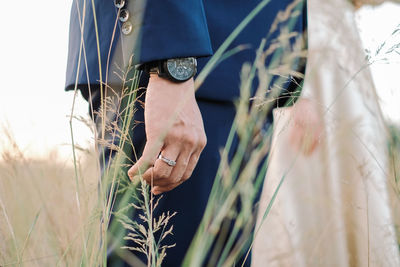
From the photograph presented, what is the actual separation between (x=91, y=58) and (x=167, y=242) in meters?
0.49

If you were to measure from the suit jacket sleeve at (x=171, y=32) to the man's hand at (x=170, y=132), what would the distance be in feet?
0.19

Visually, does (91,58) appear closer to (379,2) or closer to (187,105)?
(187,105)

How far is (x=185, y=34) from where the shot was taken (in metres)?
0.89

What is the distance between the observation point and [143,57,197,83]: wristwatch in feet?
2.90

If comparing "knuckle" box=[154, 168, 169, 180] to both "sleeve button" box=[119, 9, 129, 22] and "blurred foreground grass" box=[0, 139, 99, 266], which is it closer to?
"blurred foreground grass" box=[0, 139, 99, 266]

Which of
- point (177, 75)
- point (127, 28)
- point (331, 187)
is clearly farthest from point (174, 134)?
point (331, 187)

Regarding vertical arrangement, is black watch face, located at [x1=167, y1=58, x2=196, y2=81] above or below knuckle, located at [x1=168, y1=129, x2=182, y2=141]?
above

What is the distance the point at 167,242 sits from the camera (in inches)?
40.4

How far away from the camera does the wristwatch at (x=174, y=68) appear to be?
34.8 inches

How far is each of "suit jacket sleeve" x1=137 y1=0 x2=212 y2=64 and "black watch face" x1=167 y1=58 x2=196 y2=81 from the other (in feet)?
0.06

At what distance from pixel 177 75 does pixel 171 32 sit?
89mm

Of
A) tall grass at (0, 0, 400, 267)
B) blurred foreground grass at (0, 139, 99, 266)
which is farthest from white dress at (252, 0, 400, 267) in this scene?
blurred foreground grass at (0, 139, 99, 266)

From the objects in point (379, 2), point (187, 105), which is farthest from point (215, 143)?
point (379, 2)

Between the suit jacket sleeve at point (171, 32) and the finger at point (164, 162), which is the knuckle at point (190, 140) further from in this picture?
the suit jacket sleeve at point (171, 32)
